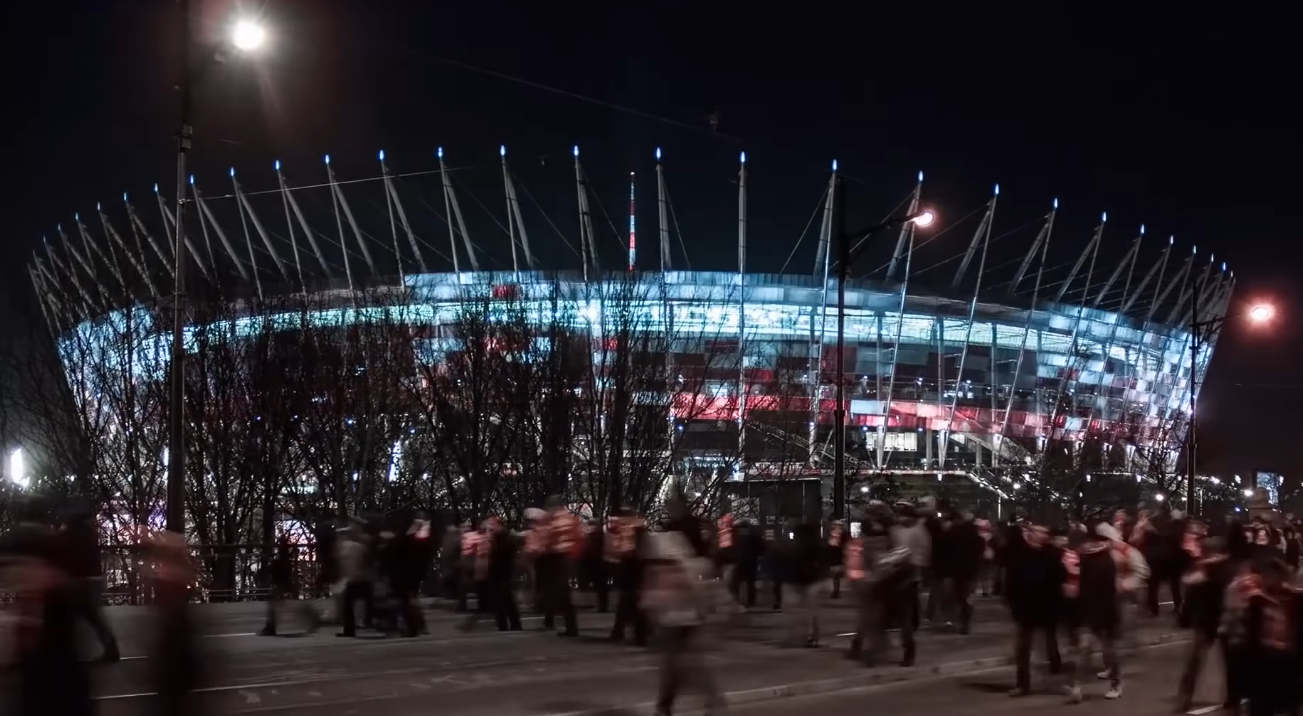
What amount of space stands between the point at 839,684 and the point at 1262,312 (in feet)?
70.0

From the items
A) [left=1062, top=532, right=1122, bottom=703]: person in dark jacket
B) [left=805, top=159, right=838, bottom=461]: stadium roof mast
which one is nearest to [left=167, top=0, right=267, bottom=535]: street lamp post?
[left=1062, top=532, right=1122, bottom=703]: person in dark jacket

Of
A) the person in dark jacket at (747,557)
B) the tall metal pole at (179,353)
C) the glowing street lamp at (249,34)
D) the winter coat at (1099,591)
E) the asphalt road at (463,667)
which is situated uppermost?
the glowing street lamp at (249,34)

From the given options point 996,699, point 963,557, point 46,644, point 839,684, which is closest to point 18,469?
point 963,557

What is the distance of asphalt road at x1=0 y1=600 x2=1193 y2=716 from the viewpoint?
38.4ft

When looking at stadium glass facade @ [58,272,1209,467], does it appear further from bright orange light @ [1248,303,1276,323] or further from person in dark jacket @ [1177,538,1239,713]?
person in dark jacket @ [1177,538,1239,713]

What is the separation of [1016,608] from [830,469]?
4172 cm

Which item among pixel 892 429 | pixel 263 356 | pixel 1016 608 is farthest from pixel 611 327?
pixel 892 429

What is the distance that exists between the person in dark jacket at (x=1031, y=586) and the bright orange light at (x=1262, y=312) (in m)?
20.3

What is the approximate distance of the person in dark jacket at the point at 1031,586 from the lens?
12.5 metres

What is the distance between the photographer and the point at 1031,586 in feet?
41.0

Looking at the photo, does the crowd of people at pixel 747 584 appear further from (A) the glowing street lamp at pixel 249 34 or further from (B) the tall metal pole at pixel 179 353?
(A) the glowing street lamp at pixel 249 34

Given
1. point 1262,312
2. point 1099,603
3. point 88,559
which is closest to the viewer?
point 88,559

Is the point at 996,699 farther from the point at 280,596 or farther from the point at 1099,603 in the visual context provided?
the point at 280,596

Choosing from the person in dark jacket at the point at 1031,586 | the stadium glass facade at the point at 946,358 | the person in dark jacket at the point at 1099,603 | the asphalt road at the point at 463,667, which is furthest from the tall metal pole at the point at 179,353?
the stadium glass facade at the point at 946,358
